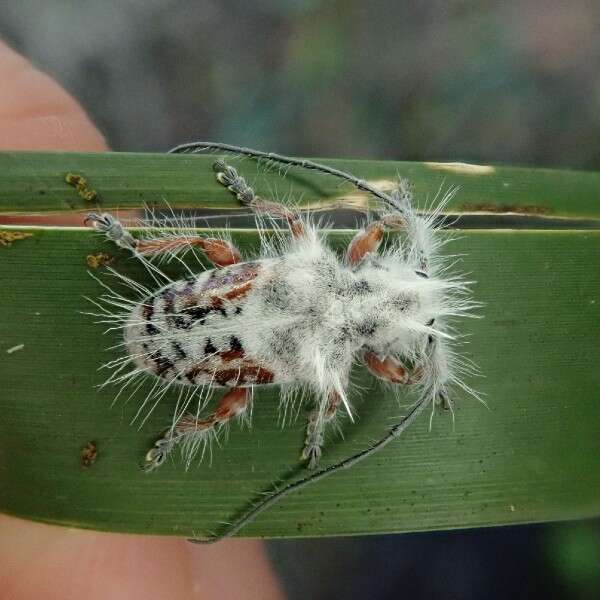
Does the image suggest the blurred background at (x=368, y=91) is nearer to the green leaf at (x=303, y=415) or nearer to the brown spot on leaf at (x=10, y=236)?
the green leaf at (x=303, y=415)

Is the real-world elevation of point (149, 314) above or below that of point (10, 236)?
below

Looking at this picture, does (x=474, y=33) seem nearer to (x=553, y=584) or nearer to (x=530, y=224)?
(x=530, y=224)

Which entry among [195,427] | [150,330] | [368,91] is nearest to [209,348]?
[150,330]

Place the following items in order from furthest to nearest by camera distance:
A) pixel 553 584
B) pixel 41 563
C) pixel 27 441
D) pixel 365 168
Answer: pixel 553 584 < pixel 41 563 < pixel 365 168 < pixel 27 441

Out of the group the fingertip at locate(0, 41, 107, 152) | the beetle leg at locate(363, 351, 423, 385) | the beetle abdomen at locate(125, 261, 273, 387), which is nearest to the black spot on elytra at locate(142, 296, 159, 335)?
the beetle abdomen at locate(125, 261, 273, 387)

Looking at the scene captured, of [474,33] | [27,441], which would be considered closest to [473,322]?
[27,441]

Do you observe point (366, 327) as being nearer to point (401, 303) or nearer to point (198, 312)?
point (401, 303)
